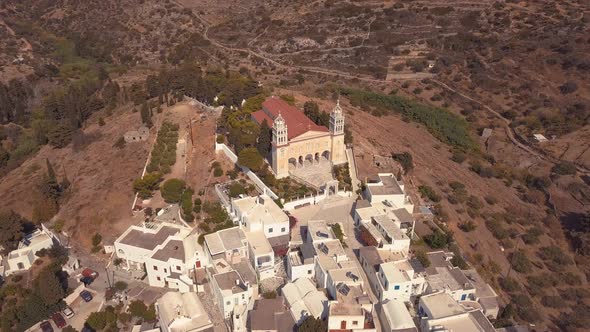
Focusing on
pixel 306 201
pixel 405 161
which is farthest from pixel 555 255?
pixel 306 201

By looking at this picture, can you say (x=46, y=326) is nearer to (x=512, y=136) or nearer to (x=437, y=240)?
(x=437, y=240)

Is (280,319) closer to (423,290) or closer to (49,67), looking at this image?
(423,290)

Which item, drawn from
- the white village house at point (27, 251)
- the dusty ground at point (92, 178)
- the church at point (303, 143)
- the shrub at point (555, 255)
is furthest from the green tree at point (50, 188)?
Result: the shrub at point (555, 255)

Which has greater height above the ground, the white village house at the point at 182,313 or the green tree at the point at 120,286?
the white village house at the point at 182,313

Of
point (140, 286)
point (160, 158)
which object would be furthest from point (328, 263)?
point (160, 158)

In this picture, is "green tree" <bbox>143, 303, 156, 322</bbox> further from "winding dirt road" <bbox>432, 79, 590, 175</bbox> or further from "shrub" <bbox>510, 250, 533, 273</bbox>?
"winding dirt road" <bbox>432, 79, 590, 175</bbox>

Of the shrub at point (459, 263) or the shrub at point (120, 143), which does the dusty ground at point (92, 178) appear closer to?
the shrub at point (120, 143)
